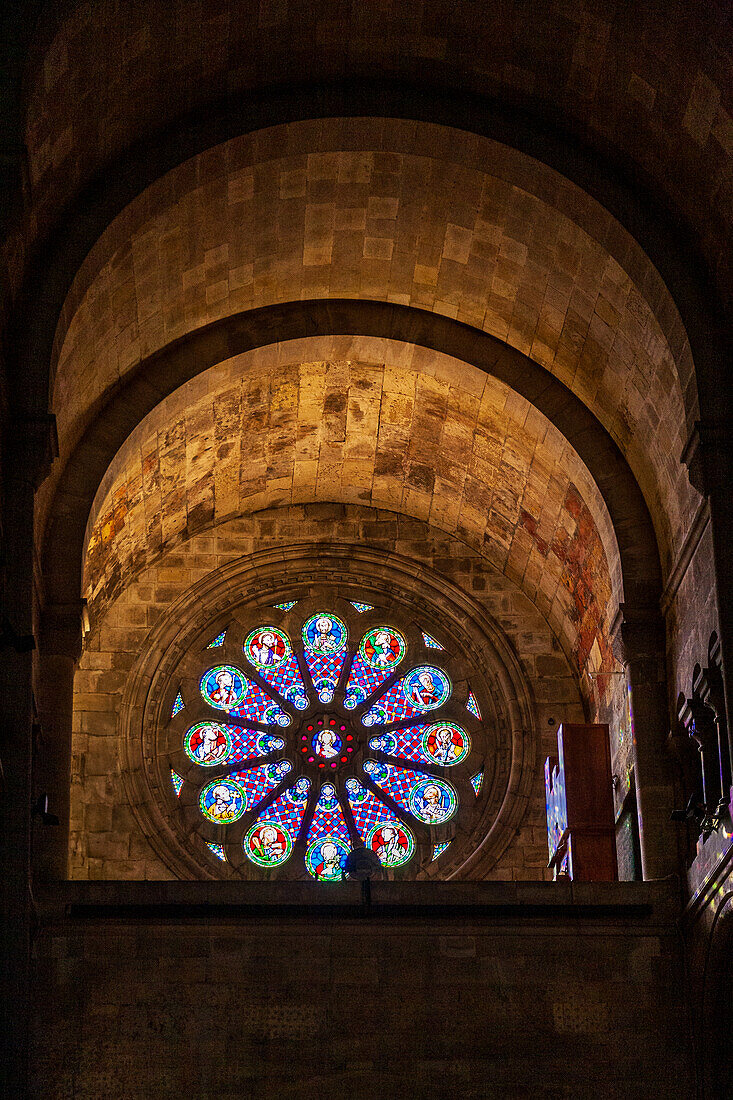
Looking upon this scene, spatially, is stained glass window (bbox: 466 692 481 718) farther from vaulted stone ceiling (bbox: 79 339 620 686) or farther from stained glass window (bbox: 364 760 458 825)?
vaulted stone ceiling (bbox: 79 339 620 686)

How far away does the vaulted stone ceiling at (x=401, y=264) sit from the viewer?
48.7 feet

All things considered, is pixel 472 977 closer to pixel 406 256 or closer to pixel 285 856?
pixel 285 856

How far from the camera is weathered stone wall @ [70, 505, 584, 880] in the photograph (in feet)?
60.0

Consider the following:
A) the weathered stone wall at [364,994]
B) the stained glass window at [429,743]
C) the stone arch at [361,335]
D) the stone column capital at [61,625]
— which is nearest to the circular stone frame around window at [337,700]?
the stained glass window at [429,743]

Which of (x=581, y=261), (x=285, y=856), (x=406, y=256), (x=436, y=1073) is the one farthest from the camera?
(x=285, y=856)

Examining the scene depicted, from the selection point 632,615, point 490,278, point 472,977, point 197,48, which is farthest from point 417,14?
point 472,977

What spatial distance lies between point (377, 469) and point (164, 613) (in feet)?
9.32

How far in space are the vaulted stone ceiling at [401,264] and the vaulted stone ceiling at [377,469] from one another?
2.36ft

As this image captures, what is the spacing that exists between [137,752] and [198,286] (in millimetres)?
5345

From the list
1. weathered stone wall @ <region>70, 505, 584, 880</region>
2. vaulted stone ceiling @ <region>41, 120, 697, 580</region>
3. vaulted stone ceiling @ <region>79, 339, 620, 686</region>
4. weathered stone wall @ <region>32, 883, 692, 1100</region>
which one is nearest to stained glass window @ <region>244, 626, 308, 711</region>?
weathered stone wall @ <region>70, 505, 584, 880</region>

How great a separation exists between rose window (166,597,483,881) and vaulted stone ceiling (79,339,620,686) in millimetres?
1329

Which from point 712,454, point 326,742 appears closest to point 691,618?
point 712,454

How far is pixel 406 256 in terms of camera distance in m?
16.4

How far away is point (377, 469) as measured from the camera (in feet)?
64.1
